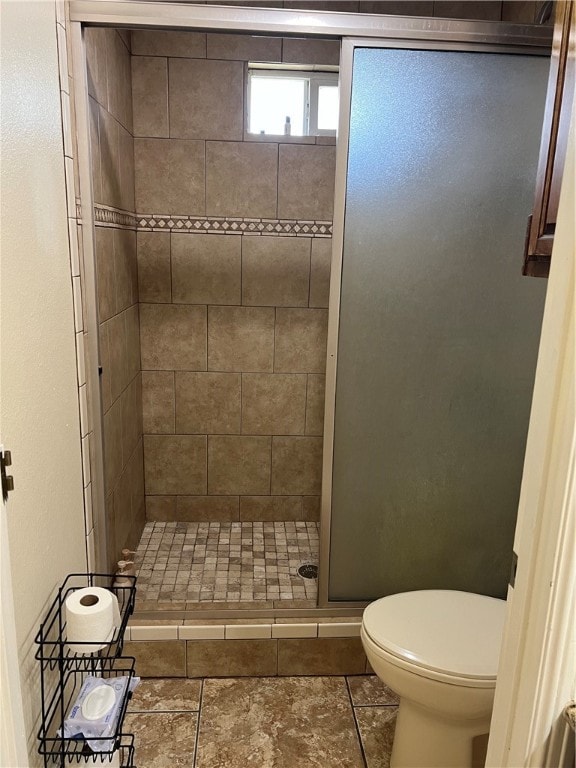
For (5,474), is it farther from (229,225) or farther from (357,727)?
(229,225)

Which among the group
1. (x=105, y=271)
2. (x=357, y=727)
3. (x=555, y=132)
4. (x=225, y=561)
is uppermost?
(x=555, y=132)

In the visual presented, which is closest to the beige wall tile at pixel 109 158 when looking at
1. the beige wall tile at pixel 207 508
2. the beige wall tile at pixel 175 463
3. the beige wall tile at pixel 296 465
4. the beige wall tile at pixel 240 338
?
the beige wall tile at pixel 240 338

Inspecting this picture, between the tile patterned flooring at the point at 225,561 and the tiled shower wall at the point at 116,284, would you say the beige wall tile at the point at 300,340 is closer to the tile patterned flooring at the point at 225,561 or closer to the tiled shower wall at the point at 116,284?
the tiled shower wall at the point at 116,284

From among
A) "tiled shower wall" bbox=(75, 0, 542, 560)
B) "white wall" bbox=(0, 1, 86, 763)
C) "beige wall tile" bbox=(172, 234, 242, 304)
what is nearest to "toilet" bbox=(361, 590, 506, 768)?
"white wall" bbox=(0, 1, 86, 763)

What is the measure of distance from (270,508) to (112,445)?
1.07m

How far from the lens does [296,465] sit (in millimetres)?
2977

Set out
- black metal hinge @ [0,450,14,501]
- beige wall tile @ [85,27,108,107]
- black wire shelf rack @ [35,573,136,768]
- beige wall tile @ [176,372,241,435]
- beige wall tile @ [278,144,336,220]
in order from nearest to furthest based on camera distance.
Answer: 1. black metal hinge @ [0,450,14,501]
2. black wire shelf rack @ [35,573,136,768]
3. beige wall tile @ [85,27,108,107]
4. beige wall tile @ [278,144,336,220]
5. beige wall tile @ [176,372,241,435]

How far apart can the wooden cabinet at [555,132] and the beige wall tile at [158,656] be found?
1721 mm

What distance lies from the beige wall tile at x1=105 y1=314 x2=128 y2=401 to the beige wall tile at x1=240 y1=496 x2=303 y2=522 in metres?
0.95

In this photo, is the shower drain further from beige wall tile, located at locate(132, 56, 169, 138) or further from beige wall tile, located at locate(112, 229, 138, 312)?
beige wall tile, located at locate(132, 56, 169, 138)

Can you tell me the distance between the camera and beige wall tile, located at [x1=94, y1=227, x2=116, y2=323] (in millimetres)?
1975

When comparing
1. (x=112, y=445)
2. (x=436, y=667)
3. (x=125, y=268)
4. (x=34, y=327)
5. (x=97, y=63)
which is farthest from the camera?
(x=125, y=268)

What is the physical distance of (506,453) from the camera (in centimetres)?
203

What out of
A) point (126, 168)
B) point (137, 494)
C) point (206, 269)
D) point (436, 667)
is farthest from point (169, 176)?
point (436, 667)
